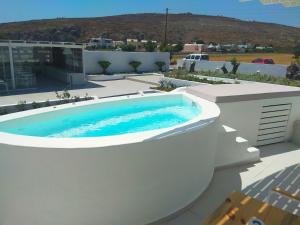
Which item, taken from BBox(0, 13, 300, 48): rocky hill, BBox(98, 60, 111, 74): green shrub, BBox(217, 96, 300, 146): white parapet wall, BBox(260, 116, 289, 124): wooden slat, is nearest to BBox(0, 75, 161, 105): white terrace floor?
BBox(98, 60, 111, 74): green shrub

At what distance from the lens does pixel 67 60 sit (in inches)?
731

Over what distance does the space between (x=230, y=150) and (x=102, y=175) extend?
3.23 metres

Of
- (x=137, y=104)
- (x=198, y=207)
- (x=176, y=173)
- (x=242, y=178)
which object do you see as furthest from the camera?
(x=137, y=104)

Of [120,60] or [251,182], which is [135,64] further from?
[251,182]

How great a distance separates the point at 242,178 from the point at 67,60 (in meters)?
15.8

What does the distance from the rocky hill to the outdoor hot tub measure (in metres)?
69.3

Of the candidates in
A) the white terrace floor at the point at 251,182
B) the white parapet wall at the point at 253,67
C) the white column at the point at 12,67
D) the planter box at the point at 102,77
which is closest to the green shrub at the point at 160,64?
the white parapet wall at the point at 253,67

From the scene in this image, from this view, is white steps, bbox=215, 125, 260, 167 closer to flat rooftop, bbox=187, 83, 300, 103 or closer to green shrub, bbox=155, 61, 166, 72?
flat rooftop, bbox=187, 83, 300, 103

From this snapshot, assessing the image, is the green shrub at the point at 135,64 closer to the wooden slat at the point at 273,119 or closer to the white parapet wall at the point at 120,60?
the white parapet wall at the point at 120,60

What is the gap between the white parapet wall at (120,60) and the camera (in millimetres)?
20672

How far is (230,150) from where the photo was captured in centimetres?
576

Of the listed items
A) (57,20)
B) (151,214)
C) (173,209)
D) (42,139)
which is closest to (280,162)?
(173,209)

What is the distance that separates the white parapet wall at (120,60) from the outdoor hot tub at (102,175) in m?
16.4

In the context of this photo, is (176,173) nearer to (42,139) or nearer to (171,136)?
(171,136)
